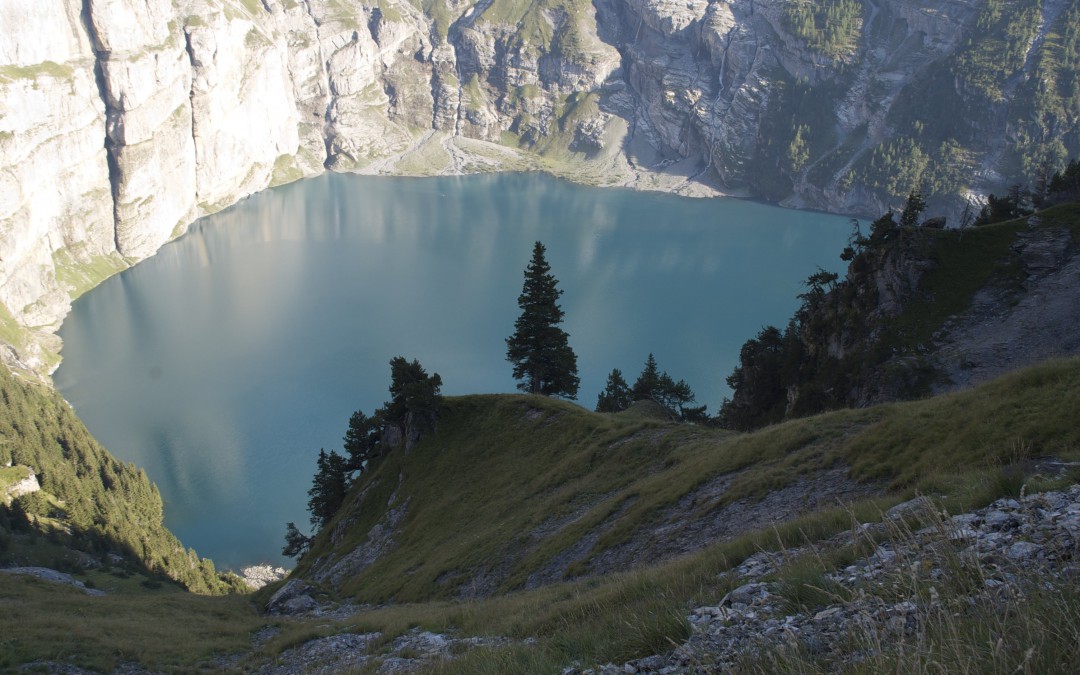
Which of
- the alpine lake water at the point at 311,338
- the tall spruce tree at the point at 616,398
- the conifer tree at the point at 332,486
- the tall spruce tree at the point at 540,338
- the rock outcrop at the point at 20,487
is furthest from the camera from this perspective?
the alpine lake water at the point at 311,338

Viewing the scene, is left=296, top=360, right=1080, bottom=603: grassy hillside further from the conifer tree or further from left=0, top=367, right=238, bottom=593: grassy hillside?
left=0, top=367, right=238, bottom=593: grassy hillside

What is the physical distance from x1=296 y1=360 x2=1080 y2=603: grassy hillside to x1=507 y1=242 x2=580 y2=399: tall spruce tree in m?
10.2

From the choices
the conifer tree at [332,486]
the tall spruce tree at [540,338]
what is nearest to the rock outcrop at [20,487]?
the conifer tree at [332,486]

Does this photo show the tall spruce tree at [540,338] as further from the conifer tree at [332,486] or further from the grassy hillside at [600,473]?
the conifer tree at [332,486]

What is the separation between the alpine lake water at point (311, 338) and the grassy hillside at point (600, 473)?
4642cm

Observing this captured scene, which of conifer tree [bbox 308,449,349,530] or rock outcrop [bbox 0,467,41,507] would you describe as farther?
rock outcrop [bbox 0,467,41,507]

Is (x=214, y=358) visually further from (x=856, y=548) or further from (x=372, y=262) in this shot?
(x=856, y=548)

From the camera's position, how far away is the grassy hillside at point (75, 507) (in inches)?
2510

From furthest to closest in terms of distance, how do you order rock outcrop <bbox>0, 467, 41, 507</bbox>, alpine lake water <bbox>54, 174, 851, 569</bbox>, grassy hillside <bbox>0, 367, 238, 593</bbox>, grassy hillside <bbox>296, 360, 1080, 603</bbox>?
1. alpine lake water <bbox>54, 174, 851, 569</bbox>
2. rock outcrop <bbox>0, 467, 41, 507</bbox>
3. grassy hillside <bbox>0, 367, 238, 593</bbox>
4. grassy hillside <bbox>296, 360, 1080, 603</bbox>

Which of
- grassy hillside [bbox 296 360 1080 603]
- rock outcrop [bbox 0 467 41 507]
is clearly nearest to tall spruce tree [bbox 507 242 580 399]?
grassy hillside [bbox 296 360 1080 603]

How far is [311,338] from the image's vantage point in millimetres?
129625

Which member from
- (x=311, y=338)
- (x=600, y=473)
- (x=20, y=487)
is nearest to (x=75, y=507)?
(x=20, y=487)

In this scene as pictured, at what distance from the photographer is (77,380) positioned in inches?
4801

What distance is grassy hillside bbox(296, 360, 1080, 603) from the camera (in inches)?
576
